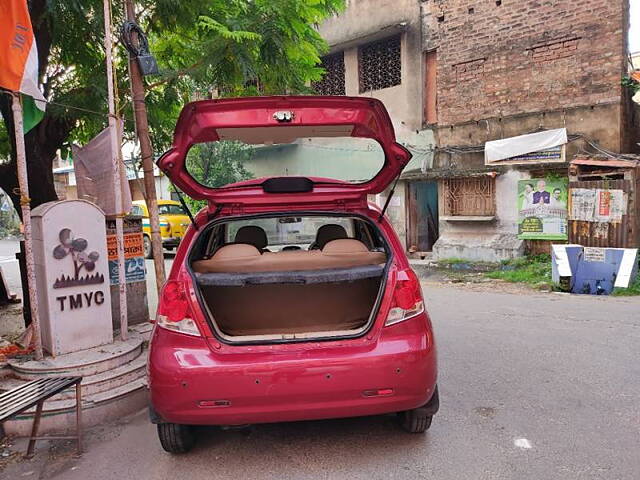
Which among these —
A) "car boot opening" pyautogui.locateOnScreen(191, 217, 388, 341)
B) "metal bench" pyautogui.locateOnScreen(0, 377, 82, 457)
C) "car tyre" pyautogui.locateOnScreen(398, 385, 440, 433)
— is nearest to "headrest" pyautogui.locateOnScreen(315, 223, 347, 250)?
"car boot opening" pyautogui.locateOnScreen(191, 217, 388, 341)

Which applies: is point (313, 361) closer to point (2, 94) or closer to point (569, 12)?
point (2, 94)

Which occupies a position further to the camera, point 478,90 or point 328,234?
point 478,90

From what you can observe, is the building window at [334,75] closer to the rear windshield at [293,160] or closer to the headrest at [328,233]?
the rear windshield at [293,160]

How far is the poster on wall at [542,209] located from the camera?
37.0 ft

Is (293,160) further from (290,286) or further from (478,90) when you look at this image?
(290,286)

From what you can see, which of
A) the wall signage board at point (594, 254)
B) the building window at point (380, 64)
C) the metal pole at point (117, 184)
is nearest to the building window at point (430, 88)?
the building window at point (380, 64)

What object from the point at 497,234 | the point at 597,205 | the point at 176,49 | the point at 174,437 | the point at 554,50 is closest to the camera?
the point at 174,437

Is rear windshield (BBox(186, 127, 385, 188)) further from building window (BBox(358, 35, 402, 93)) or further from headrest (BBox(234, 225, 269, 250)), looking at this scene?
headrest (BBox(234, 225, 269, 250))

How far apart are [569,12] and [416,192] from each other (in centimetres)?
560

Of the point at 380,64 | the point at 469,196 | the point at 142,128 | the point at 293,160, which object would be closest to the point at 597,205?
the point at 469,196

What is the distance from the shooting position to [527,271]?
10.8 meters

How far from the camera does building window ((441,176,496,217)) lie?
1241 centimetres

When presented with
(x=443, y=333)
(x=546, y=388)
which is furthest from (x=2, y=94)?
(x=546, y=388)

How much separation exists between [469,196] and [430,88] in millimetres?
3313
